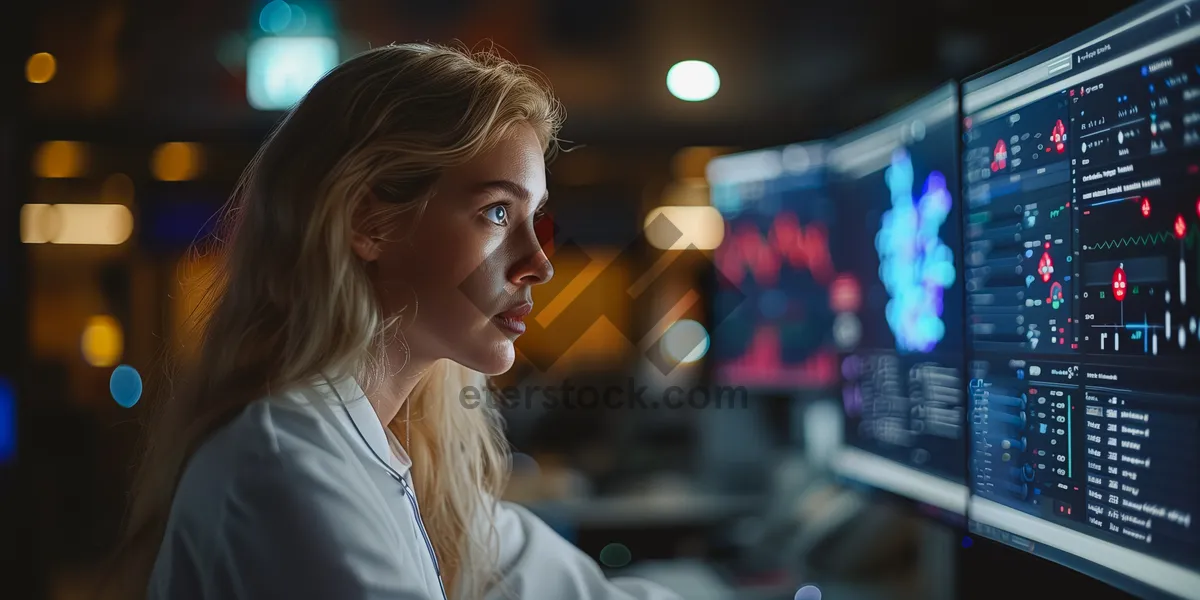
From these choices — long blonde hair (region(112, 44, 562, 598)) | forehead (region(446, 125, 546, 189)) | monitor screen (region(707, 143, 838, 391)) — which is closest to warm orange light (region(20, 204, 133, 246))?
monitor screen (region(707, 143, 838, 391))

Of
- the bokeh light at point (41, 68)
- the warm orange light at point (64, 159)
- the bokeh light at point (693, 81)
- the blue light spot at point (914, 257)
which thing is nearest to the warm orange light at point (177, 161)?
the warm orange light at point (64, 159)

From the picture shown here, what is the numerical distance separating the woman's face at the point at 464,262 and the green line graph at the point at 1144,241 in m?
0.64

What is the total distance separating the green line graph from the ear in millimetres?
785

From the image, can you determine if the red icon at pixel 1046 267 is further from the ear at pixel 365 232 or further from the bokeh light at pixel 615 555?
the bokeh light at pixel 615 555

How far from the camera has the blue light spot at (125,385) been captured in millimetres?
3367

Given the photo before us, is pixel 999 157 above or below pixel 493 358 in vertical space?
above

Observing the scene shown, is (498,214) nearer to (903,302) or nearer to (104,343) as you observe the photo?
(903,302)

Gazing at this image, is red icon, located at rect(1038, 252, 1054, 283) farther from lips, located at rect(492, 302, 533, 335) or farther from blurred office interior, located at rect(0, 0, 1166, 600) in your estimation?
lips, located at rect(492, 302, 533, 335)

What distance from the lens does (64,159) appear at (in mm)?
3074

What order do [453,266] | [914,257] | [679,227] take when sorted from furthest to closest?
[679,227]
[914,257]
[453,266]

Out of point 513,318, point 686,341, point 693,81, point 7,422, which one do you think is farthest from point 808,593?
point 7,422

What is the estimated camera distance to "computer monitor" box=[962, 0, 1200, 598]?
0.70 m

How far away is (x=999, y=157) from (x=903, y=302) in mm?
374

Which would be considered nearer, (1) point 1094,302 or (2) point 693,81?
(1) point 1094,302
